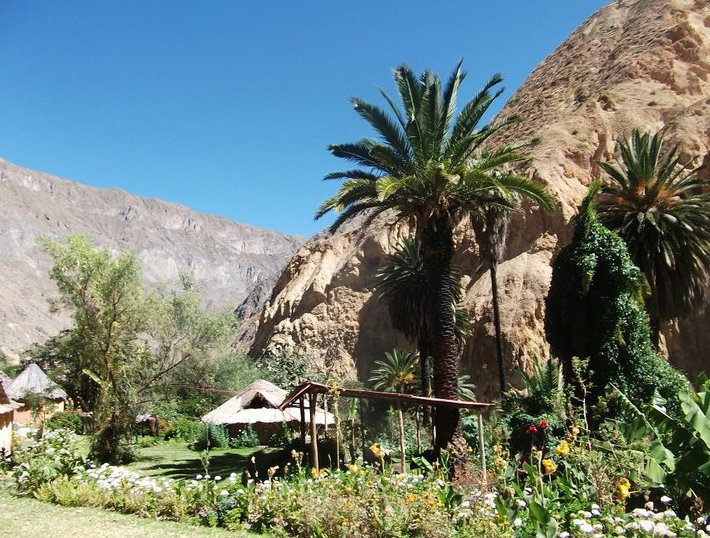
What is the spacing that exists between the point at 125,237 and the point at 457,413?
158 meters

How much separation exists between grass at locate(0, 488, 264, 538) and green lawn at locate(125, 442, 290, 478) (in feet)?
18.4

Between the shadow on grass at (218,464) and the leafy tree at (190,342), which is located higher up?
the leafy tree at (190,342)

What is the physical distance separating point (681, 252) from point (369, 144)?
1105 cm

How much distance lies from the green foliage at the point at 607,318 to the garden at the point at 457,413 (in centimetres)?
5

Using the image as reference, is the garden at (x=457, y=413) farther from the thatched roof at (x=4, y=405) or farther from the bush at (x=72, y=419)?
the thatched roof at (x=4, y=405)

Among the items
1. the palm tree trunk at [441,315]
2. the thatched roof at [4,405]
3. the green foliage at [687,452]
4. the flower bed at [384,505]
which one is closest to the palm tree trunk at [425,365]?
the palm tree trunk at [441,315]

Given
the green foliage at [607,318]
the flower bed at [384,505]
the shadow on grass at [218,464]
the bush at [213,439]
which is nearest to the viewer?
the flower bed at [384,505]

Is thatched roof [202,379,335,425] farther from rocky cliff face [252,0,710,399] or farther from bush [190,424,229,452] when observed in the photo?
rocky cliff face [252,0,710,399]

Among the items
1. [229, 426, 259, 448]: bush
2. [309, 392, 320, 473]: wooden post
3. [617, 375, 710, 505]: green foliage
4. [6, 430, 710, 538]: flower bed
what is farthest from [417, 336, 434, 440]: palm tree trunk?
[617, 375, 710, 505]: green foliage

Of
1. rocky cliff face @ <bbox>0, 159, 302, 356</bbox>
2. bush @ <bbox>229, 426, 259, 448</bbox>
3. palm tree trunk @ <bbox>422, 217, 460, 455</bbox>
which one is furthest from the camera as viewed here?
rocky cliff face @ <bbox>0, 159, 302, 356</bbox>

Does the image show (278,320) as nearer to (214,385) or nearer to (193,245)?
(214,385)

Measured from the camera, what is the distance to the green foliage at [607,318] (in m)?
16.0

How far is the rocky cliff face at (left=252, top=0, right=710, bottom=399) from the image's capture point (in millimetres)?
34656

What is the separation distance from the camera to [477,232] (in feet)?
85.5
